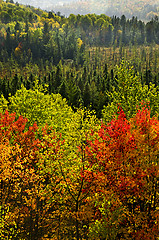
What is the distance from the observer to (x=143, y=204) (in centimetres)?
2233

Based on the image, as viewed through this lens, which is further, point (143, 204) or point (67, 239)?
point (67, 239)

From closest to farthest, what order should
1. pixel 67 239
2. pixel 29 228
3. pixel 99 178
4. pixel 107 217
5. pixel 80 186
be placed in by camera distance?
pixel 107 217 < pixel 99 178 < pixel 80 186 < pixel 67 239 < pixel 29 228

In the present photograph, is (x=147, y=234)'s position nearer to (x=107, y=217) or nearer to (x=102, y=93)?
(x=107, y=217)

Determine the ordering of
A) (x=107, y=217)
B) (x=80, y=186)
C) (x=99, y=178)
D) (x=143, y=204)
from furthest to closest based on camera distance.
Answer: (x=143, y=204), (x=80, y=186), (x=99, y=178), (x=107, y=217)

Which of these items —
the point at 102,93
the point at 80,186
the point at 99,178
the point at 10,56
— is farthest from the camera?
the point at 10,56

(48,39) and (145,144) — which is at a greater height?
(48,39)

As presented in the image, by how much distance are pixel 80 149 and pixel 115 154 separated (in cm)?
328

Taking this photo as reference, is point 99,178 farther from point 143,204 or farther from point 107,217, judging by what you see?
point 143,204

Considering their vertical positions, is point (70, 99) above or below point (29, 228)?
above

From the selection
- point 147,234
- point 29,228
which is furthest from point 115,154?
point 29,228

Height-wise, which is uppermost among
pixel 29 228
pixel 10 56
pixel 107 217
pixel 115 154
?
pixel 10 56

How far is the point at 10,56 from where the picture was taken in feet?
616

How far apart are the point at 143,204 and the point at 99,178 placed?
684 cm

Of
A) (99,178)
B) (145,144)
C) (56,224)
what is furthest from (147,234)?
(56,224)
